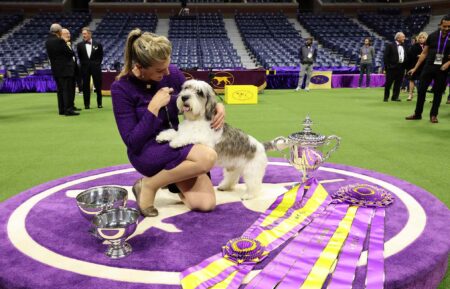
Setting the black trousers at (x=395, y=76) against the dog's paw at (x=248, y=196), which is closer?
the dog's paw at (x=248, y=196)

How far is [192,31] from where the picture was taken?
21094 millimetres

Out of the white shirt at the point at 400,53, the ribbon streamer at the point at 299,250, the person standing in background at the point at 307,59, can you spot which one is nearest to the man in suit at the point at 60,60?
the ribbon streamer at the point at 299,250

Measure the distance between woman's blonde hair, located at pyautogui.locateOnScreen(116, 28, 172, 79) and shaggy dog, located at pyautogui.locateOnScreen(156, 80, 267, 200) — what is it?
33 centimetres

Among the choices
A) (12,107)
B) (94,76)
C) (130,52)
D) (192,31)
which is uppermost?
(192,31)

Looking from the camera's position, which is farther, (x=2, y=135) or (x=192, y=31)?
(x=192, y=31)

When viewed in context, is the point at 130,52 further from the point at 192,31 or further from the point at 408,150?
the point at 192,31

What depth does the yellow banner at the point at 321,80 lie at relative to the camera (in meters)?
13.7

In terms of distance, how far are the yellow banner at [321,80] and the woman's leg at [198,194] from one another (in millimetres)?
11804

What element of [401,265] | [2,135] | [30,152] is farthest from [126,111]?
[2,135]

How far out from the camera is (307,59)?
12.5 metres

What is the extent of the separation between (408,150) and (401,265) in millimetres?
3417

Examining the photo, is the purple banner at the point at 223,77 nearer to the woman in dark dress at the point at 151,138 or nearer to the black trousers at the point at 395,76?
the black trousers at the point at 395,76

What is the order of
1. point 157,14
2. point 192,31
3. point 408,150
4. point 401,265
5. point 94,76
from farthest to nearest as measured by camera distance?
point 157,14 < point 192,31 < point 94,76 < point 408,150 < point 401,265

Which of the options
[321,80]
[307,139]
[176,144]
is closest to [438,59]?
[307,139]
